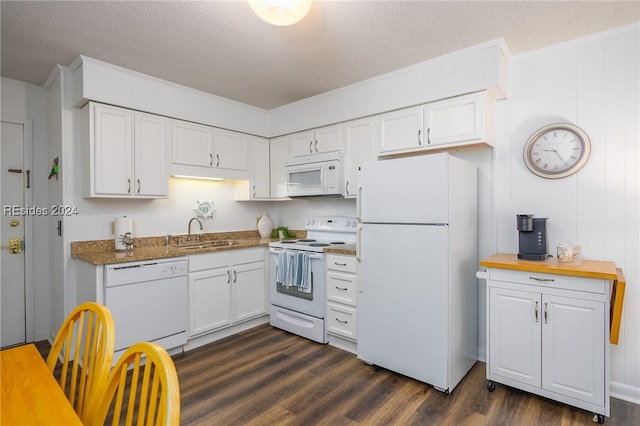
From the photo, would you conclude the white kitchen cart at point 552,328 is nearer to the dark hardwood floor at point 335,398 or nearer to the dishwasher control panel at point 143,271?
the dark hardwood floor at point 335,398

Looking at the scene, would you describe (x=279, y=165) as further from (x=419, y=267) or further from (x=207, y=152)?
(x=419, y=267)

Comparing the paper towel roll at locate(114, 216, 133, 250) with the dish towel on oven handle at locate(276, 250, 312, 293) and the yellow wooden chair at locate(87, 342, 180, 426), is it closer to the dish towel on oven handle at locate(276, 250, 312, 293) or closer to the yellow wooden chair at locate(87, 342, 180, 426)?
the dish towel on oven handle at locate(276, 250, 312, 293)

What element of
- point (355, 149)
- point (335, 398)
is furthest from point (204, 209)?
point (335, 398)

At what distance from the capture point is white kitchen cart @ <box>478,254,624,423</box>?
1995 millimetres

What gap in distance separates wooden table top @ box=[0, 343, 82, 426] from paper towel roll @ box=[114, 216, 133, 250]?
1920 millimetres

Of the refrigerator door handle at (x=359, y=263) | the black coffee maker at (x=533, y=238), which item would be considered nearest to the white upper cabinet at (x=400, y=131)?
the refrigerator door handle at (x=359, y=263)

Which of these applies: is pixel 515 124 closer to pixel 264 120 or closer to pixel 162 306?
pixel 264 120

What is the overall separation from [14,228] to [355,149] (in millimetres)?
3315

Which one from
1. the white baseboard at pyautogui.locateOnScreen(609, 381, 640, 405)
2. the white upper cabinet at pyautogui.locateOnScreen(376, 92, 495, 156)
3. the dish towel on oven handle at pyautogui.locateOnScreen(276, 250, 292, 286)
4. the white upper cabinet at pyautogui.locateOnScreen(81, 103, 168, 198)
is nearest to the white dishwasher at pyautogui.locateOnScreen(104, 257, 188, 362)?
the white upper cabinet at pyautogui.locateOnScreen(81, 103, 168, 198)

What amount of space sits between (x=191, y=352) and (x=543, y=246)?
2.98 m

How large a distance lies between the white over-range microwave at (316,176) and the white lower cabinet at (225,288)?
809 millimetres

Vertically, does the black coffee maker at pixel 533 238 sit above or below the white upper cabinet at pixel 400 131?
below

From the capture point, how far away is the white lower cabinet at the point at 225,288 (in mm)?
3092

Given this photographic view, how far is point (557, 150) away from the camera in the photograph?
2518 mm
